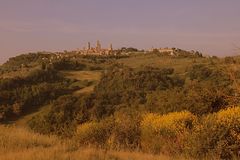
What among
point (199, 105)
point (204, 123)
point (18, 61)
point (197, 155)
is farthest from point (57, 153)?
point (18, 61)

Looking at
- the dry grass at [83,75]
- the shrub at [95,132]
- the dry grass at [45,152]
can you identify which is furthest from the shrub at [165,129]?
the dry grass at [83,75]

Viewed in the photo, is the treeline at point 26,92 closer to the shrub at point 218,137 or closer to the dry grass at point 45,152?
the shrub at point 218,137

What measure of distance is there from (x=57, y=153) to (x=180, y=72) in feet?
204

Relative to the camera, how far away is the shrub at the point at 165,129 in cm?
1234

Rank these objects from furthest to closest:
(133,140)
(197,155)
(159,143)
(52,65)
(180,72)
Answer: (52,65) → (180,72) → (133,140) → (159,143) → (197,155)

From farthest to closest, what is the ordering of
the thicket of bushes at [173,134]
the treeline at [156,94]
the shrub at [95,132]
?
the treeline at [156,94], the shrub at [95,132], the thicket of bushes at [173,134]

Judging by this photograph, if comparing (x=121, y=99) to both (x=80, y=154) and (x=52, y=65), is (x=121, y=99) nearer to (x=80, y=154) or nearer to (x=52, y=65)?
(x=52, y=65)

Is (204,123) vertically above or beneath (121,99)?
above

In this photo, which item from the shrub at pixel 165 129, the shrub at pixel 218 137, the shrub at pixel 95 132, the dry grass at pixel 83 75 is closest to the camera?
the shrub at pixel 218 137

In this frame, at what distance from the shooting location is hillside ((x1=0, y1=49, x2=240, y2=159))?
36.0 feet

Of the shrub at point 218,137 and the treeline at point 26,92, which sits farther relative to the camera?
the treeline at point 26,92

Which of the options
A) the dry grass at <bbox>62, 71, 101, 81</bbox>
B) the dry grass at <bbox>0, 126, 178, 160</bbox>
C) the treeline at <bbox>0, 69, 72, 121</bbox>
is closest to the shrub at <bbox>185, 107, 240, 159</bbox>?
the dry grass at <bbox>0, 126, 178, 160</bbox>

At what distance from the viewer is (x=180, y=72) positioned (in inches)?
2692

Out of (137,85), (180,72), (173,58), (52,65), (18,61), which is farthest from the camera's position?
(18,61)
